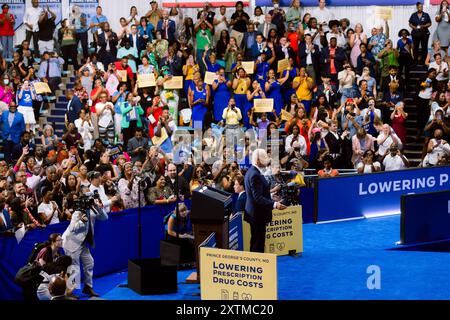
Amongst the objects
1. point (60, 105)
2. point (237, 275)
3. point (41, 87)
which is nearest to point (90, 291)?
point (237, 275)

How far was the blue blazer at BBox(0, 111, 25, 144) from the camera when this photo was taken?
74.7 ft

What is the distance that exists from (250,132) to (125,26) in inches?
252

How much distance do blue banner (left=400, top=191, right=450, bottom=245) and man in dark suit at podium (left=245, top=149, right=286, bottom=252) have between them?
12.9 ft

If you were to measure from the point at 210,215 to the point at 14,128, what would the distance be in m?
11.5

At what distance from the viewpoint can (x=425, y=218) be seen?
651 inches

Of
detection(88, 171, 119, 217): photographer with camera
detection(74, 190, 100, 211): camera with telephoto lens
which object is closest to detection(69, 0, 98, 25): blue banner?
detection(88, 171, 119, 217): photographer with camera

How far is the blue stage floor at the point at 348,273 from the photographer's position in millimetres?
12633

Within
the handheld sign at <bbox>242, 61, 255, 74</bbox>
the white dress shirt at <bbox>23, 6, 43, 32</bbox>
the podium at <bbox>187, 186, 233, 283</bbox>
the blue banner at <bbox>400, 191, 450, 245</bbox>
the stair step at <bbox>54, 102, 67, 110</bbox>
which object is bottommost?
the blue banner at <bbox>400, 191, 450, 245</bbox>

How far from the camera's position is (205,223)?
41.2 feet

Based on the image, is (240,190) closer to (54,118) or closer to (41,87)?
(41,87)

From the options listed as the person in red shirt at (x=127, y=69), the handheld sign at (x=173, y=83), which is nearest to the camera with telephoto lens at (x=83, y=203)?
the handheld sign at (x=173, y=83)

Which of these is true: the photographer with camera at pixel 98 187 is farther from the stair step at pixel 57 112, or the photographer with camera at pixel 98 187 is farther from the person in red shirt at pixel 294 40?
the stair step at pixel 57 112

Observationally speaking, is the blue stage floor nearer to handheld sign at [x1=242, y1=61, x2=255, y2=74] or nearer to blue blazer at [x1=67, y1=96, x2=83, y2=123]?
handheld sign at [x1=242, y1=61, x2=255, y2=74]
